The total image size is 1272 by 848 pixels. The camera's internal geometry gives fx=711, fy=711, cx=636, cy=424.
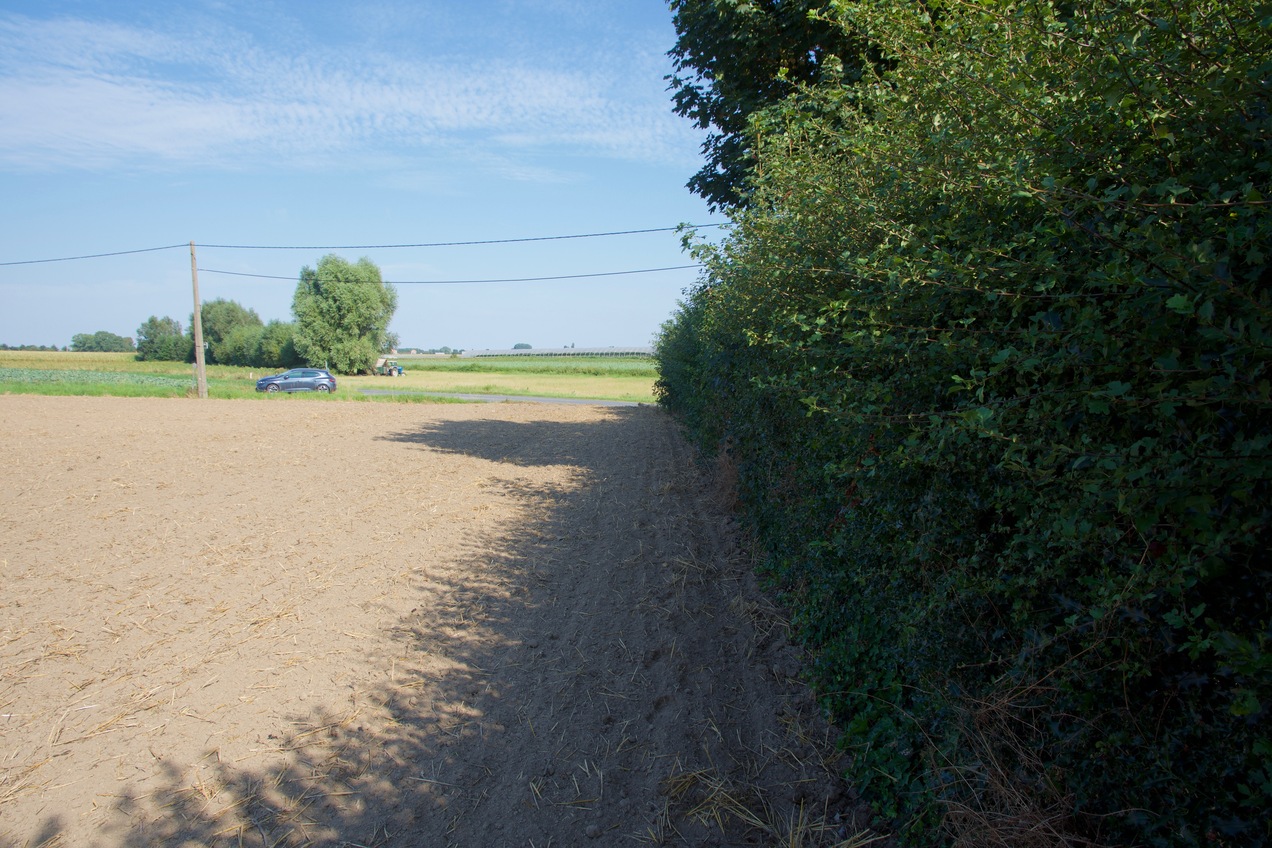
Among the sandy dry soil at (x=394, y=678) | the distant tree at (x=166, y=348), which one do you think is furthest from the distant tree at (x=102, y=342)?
the sandy dry soil at (x=394, y=678)

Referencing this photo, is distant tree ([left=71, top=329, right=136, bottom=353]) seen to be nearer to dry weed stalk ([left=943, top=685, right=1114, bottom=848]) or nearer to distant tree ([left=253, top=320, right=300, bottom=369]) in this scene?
distant tree ([left=253, top=320, right=300, bottom=369])

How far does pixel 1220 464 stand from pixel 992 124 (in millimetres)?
1597

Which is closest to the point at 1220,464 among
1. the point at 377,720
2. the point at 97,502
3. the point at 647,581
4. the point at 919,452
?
the point at 919,452

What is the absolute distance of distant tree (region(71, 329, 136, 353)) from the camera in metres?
136

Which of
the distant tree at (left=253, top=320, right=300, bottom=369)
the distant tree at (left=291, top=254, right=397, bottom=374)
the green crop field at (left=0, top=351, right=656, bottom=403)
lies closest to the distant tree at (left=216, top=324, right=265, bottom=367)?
the distant tree at (left=253, top=320, right=300, bottom=369)

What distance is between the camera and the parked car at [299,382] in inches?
1716

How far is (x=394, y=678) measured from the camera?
4672mm

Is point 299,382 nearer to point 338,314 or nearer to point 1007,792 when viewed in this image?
point 338,314

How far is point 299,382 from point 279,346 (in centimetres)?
3555

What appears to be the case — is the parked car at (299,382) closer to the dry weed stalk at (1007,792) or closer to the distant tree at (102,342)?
the dry weed stalk at (1007,792)

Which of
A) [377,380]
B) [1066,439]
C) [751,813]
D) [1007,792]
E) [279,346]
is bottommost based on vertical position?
[751,813]

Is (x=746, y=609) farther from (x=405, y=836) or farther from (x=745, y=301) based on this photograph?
(x=405, y=836)

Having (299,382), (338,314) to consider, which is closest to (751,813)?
(299,382)

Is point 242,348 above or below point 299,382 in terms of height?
above
